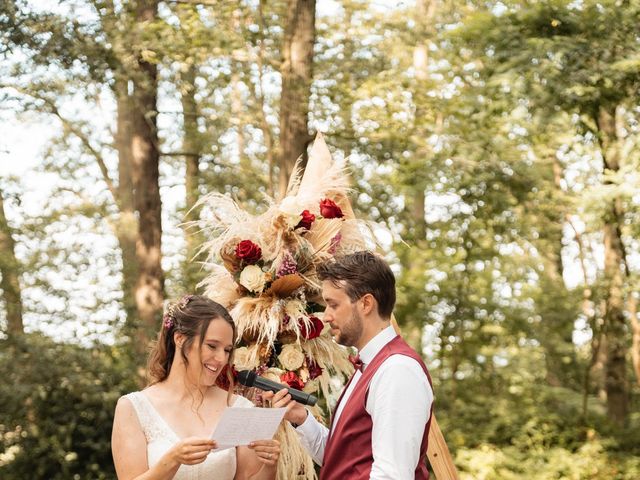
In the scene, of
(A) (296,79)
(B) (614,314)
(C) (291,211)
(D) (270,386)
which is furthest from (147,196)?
(D) (270,386)

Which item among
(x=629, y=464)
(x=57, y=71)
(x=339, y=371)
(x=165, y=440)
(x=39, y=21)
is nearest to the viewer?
(x=165, y=440)

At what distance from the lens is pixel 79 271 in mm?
12055

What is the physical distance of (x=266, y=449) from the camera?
3469mm

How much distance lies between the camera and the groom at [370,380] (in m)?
2.74

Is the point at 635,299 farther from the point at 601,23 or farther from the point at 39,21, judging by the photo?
the point at 39,21

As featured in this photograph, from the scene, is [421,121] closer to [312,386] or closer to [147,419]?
[312,386]

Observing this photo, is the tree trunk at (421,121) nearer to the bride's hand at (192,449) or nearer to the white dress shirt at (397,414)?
the bride's hand at (192,449)

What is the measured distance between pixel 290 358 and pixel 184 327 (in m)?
0.65

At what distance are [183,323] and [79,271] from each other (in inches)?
352

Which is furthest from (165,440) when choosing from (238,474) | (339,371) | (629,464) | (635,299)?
(635,299)

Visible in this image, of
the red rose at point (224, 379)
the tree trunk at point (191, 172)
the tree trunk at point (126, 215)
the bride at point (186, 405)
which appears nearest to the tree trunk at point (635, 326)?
the tree trunk at point (191, 172)

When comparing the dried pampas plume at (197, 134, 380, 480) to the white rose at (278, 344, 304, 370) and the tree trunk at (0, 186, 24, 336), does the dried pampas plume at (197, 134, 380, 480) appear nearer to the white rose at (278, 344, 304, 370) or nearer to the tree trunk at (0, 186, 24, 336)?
the white rose at (278, 344, 304, 370)

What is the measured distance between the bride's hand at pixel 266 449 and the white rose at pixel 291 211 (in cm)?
92

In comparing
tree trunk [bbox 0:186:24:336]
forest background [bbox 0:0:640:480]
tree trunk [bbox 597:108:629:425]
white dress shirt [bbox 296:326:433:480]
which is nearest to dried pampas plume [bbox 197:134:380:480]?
white dress shirt [bbox 296:326:433:480]
